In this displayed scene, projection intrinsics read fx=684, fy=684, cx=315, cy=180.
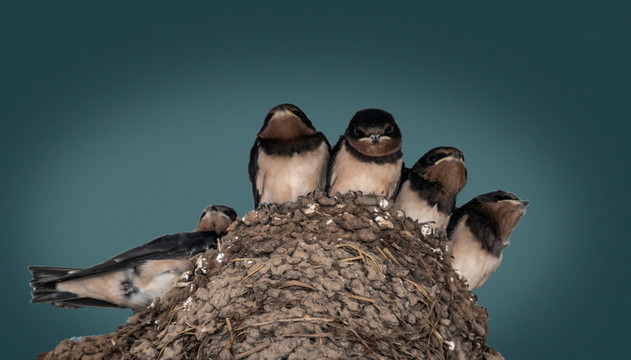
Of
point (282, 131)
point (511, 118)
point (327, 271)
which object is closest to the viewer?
point (327, 271)

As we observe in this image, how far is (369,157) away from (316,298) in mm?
791

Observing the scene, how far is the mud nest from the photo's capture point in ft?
7.34

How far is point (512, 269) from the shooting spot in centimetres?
359

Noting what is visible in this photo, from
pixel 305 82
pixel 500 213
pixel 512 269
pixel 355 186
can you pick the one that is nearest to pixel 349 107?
pixel 305 82

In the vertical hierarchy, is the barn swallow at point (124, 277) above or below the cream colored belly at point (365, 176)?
below

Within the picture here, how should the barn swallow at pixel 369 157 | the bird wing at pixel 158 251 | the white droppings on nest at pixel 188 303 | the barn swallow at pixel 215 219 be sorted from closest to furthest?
the white droppings on nest at pixel 188 303 → the barn swallow at pixel 369 157 → the bird wing at pixel 158 251 → the barn swallow at pixel 215 219

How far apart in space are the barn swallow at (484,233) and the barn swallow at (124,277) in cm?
112

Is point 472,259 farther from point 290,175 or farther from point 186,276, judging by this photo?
point 186,276

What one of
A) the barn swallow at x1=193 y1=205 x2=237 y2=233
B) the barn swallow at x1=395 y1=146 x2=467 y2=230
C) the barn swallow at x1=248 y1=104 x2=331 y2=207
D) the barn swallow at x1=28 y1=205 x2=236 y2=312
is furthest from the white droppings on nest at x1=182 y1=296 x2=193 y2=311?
the barn swallow at x1=395 y1=146 x2=467 y2=230

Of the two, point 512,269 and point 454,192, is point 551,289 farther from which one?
point 454,192

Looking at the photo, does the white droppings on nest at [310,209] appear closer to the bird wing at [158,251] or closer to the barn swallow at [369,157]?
the barn swallow at [369,157]

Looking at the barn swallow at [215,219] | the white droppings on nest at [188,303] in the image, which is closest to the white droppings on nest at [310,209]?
the white droppings on nest at [188,303]

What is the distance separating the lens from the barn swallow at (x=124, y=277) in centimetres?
294

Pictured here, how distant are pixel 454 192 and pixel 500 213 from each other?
234mm
